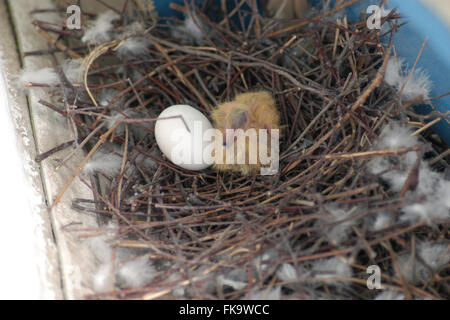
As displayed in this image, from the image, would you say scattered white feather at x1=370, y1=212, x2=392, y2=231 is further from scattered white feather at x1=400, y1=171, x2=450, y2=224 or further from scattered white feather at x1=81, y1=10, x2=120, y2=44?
scattered white feather at x1=81, y1=10, x2=120, y2=44

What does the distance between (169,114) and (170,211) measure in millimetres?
292

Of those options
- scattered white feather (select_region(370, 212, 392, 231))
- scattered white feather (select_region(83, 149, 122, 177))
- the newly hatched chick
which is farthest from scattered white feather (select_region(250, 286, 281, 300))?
scattered white feather (select_region(83, 149, 122, 177))

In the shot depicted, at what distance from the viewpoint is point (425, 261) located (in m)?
0.96

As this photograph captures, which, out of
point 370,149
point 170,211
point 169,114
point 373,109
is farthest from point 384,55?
point 170,211

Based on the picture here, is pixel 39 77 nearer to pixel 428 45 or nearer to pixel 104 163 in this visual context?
pixel 104 163

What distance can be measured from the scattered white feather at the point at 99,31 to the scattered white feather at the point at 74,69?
0.26 ft

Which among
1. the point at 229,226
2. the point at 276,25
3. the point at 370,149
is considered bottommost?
the point at 229,226

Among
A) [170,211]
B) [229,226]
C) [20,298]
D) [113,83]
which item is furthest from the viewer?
[113,83]

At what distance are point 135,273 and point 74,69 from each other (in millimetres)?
738

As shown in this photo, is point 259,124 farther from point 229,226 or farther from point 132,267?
point 132,267

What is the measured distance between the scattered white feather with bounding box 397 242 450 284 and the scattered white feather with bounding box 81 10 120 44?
44.4 inches

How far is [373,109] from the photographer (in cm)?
114

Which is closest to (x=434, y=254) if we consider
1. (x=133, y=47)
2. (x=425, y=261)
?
(x=425, y=261)

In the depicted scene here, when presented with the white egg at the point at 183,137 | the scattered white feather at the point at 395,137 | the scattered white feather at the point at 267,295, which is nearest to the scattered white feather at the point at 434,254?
the scattered white feather at the point at 395,137
